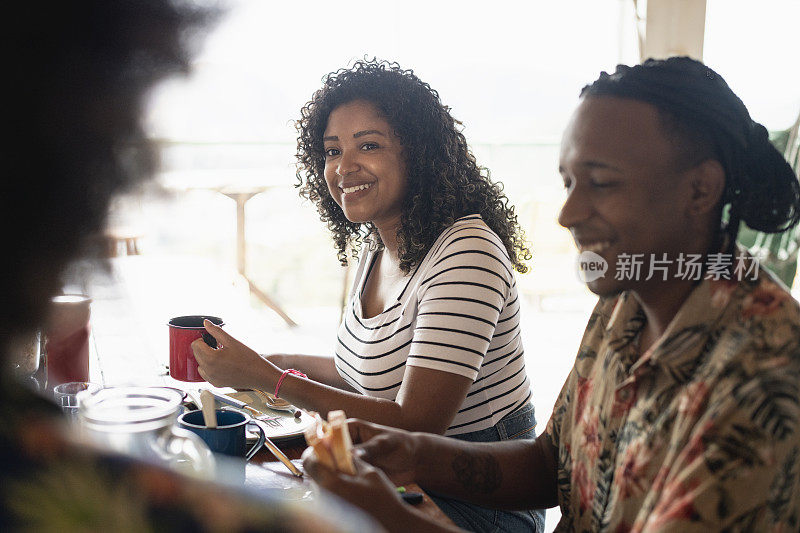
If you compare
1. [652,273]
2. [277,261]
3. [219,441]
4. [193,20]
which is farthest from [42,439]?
[277,261]

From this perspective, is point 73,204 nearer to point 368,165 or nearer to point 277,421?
point 277,421

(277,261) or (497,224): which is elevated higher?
(497,224)

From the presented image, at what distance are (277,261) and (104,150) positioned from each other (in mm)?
5781

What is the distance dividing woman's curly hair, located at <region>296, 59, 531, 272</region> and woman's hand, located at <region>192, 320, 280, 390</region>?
44 cm

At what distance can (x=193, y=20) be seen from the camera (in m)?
0.48

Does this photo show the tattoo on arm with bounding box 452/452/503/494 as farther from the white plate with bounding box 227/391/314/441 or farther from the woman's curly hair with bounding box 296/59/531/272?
the woman's curly hair with bounding box 296/59/531/272

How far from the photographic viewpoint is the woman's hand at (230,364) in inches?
53.3

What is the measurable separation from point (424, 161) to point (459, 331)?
519mm

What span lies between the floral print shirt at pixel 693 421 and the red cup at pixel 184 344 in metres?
0.67

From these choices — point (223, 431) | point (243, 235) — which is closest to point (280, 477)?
point (223, 431)

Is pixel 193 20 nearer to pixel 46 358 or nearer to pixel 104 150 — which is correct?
pixel 104 150

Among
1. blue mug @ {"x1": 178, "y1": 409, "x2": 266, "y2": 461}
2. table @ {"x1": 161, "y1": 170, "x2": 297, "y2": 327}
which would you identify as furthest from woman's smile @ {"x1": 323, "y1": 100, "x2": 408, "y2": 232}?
table @ {"x1": 161, "y1": 170, "x2": 297, "y2": 327}

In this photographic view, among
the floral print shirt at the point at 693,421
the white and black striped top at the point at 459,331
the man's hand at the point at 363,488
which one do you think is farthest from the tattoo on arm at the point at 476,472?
the man's hand at the point at 363,488

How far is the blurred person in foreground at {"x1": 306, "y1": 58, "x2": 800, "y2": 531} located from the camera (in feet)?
2.43
